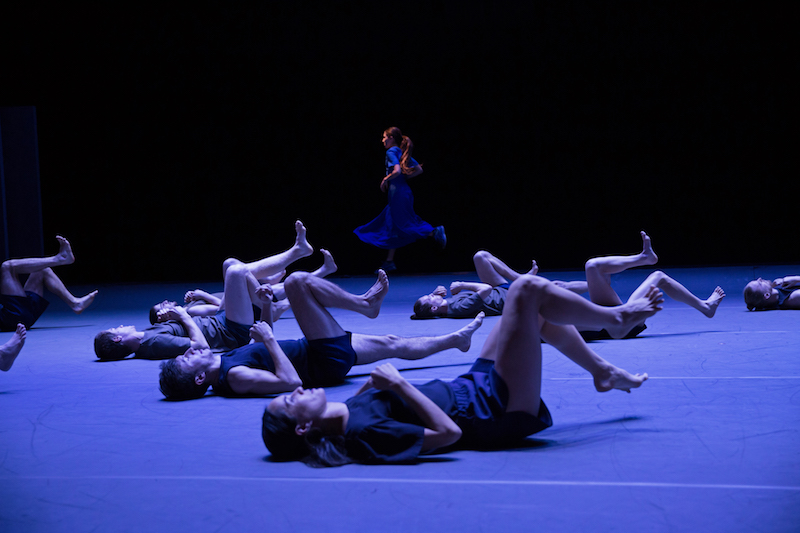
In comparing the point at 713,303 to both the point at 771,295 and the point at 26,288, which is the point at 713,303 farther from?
the point at 26,288

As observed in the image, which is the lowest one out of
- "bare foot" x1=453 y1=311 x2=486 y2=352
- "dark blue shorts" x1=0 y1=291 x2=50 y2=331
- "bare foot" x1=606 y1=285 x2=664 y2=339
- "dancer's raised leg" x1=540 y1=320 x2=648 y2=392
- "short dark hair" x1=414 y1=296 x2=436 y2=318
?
"dark blue shorts" x1=0 y1=291 x2=50 y2=331

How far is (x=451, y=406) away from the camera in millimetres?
2066

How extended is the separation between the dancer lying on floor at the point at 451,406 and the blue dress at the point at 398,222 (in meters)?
5.56

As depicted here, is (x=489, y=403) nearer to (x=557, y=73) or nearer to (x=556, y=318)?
(x=556, y=318)

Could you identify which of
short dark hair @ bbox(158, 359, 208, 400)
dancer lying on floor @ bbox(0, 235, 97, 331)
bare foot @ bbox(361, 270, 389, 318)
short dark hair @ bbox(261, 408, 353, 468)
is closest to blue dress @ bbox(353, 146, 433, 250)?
dancer lying on floor @ bbox(0, 235, 97, 331)

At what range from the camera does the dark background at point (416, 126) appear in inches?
337

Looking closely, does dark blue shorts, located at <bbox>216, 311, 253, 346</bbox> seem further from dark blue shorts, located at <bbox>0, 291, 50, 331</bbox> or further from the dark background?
the dark background

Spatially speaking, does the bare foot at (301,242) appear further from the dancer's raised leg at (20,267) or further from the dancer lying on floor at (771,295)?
the dancer lying on floor at (771,295)

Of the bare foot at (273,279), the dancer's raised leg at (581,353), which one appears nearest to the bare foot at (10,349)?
the bare foot at (273,279)

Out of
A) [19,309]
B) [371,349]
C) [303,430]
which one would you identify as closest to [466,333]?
[371,349]

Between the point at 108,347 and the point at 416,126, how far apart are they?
6.05m

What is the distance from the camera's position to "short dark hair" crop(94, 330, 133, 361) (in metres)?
3.88

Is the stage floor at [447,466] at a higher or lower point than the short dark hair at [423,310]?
higher

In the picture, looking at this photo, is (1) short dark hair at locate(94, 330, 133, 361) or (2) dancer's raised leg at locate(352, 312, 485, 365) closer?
(2) dancer's raised leg at locate(352, 312, 485, 365)
